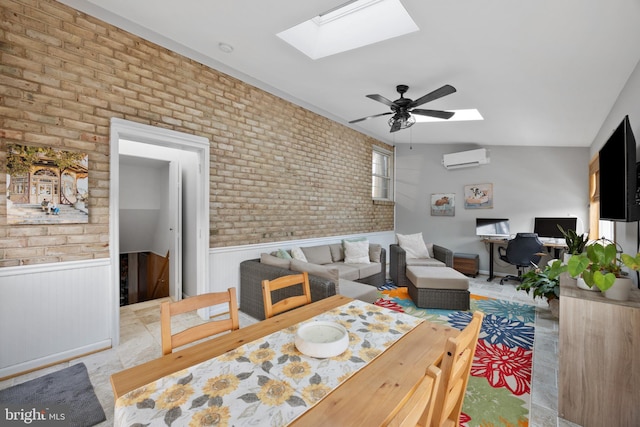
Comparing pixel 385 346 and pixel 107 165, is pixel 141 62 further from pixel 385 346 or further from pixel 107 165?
pixel 385 346

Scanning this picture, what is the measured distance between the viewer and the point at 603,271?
1818 millimetres

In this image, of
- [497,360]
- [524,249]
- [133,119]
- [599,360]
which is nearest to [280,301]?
[599,360]

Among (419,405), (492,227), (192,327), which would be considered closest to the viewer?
(419,405)

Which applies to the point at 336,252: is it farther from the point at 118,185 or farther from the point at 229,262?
the point at 118,185

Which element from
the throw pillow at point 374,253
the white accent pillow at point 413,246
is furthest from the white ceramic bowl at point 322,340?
the white accent pillow at point 413,246

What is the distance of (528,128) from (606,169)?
2272mm

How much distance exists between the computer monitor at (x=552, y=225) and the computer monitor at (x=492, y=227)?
1.54 feet

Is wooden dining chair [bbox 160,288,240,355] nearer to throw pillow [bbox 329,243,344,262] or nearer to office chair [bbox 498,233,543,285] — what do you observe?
throw pillow [bbox 329,243,344,262]

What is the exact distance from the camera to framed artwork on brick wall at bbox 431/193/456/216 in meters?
6.37

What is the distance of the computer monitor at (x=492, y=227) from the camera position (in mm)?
5758

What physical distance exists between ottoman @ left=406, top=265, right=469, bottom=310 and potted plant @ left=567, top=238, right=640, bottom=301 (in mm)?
1852

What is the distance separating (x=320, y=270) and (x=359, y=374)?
1949 mm

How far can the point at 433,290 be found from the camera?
147 inches

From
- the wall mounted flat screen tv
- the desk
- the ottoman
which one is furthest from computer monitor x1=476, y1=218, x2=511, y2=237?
the wall mounted flat screen tv
